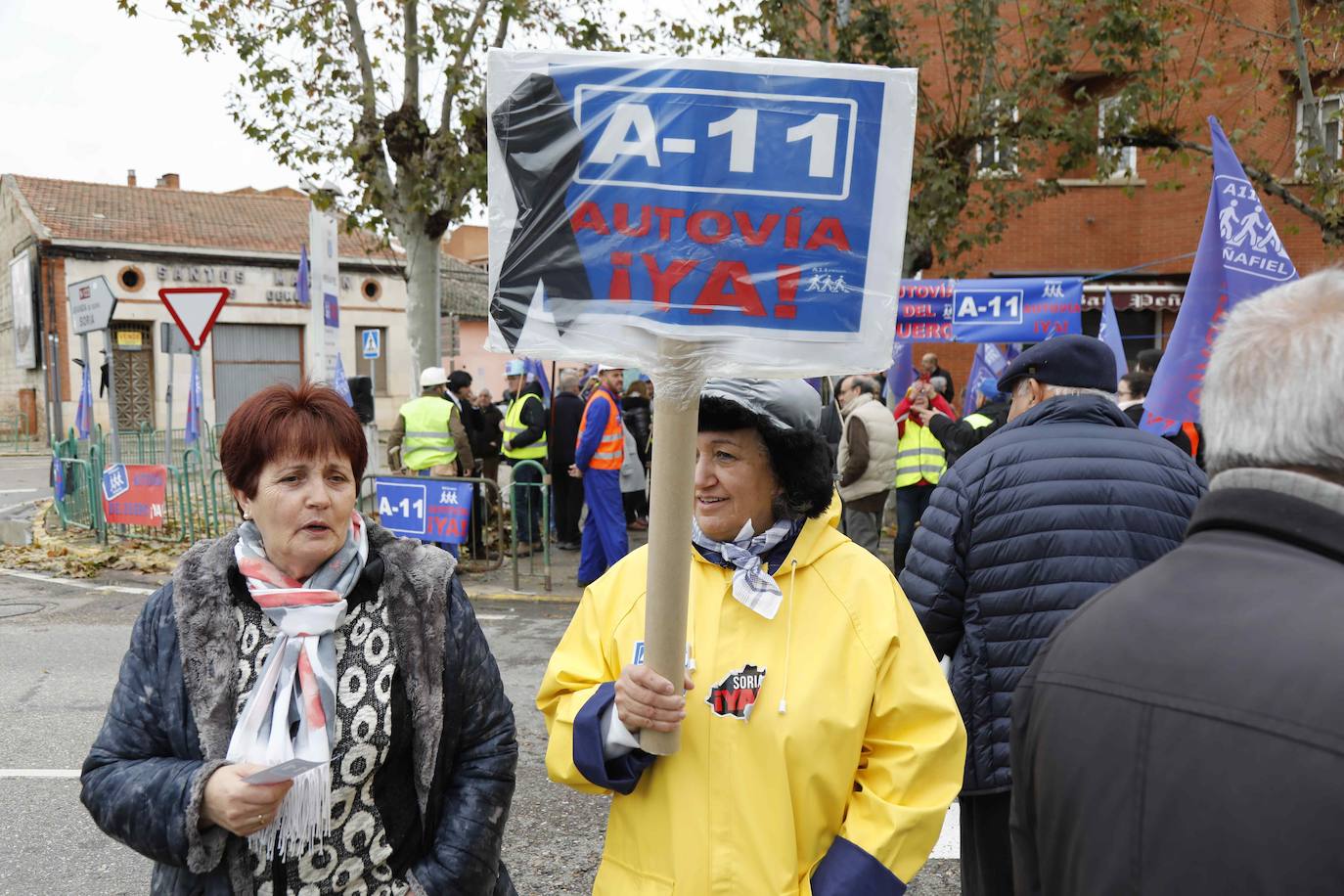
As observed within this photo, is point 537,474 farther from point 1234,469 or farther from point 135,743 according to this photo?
point 1234,469

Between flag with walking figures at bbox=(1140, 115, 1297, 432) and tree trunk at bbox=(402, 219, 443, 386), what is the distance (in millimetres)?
9690

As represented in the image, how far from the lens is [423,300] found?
44.2 feet

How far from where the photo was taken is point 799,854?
2.14 m

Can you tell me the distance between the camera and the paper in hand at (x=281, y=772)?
6.57 ft

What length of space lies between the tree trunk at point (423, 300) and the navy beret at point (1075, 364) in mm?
10664

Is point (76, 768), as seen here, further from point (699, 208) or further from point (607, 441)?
point (607, 441)

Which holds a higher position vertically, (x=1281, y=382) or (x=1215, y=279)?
(x=1215, y=279)

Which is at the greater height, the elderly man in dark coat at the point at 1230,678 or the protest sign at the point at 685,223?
the protest sign at the point at 685,223

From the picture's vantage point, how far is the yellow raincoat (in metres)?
2.09

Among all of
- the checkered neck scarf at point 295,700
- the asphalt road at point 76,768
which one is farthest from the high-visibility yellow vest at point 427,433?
the checkered neck scarf at point 295,700

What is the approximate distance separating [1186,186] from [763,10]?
429 inches

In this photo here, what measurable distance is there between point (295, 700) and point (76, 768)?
393 centimetres

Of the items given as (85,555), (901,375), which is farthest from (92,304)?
(901,375)

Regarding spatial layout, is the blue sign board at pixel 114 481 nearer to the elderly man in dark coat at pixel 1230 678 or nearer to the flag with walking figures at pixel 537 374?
the flag with walking figures at pixel 537 374
